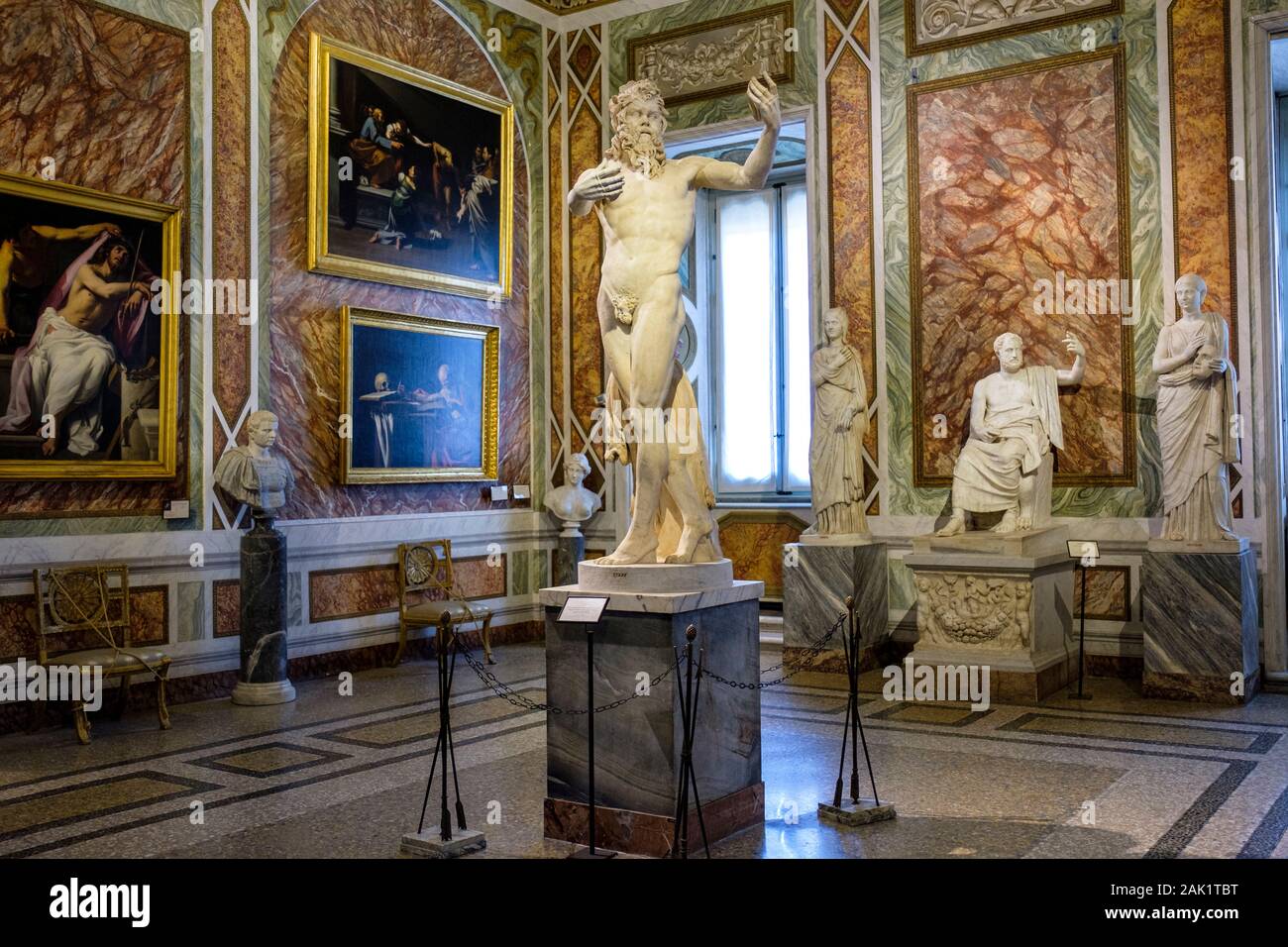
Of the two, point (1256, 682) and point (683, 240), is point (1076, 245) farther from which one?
point (683, 240)

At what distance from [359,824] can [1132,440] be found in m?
6.57

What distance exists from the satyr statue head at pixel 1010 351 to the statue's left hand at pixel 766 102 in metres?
4.44

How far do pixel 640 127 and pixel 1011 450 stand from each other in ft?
15.3

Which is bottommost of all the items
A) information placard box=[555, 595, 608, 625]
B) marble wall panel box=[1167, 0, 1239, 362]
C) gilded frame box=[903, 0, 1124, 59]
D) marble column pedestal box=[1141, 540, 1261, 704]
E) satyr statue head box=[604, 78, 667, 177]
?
marble column pedestal box=[1141, 540, 1261, 704]

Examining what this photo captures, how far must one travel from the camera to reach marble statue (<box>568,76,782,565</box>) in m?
5.21

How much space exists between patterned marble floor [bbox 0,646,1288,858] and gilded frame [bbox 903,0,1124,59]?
17.1 feet

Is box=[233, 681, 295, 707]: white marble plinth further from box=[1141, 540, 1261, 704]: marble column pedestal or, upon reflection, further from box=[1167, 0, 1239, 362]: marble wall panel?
box=[1167, 0, 1239, 362]: marble wall panel

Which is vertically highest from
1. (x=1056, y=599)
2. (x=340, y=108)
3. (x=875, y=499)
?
(x=340, y=108)

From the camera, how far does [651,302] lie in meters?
5.21

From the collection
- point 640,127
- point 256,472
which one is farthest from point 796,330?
point 640,127

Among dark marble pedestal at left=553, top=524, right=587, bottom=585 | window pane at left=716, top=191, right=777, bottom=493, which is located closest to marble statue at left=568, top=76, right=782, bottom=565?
dark marble pedestal at left=553, top=524, right=587, bottom=585

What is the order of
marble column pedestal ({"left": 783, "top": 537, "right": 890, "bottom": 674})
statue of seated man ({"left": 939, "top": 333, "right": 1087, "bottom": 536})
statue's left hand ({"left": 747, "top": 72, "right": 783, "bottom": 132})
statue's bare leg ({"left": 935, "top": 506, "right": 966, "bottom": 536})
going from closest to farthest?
statue's left hand ({"left": 747, "top": 72, "right": 783, "bottom": 132})
statue of seated man ({"left": 939, "top": 333, "right": 1087, "bottom": 536})
statue's bare leg ({"left": 935, "top": 506, "right": 966, "bottom": 536})
marble column pedestal ({"left": 783, "top": 537, "right": 890, "bottom": 674})

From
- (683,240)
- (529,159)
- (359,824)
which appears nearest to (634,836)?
(359,824)

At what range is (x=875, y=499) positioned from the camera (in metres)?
10.3
